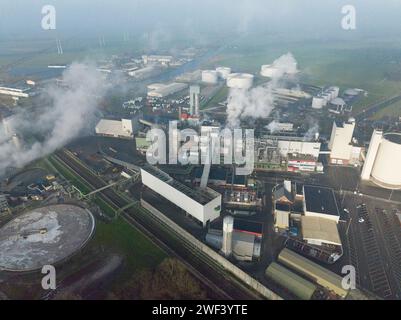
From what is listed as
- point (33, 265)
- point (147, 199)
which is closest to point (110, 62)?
point (147, 199)

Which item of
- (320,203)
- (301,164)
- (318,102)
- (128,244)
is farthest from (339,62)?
(128,244)

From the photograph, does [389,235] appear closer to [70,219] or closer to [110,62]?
[70,219]

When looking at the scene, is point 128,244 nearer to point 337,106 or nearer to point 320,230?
point 320,230

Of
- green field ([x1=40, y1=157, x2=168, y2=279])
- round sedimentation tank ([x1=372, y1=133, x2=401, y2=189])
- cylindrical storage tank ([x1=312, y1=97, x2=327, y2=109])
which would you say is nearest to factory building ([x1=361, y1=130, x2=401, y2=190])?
round sedimentation tank ([x1=372, y1=133, x2=401, y2=189])

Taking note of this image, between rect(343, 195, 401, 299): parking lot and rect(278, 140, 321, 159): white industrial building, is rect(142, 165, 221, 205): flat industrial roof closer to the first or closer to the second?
rect(343, 195, 401, 299): parking lot

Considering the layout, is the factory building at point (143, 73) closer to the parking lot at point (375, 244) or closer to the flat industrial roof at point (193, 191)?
the flat industrial roof at point (193, 191)
